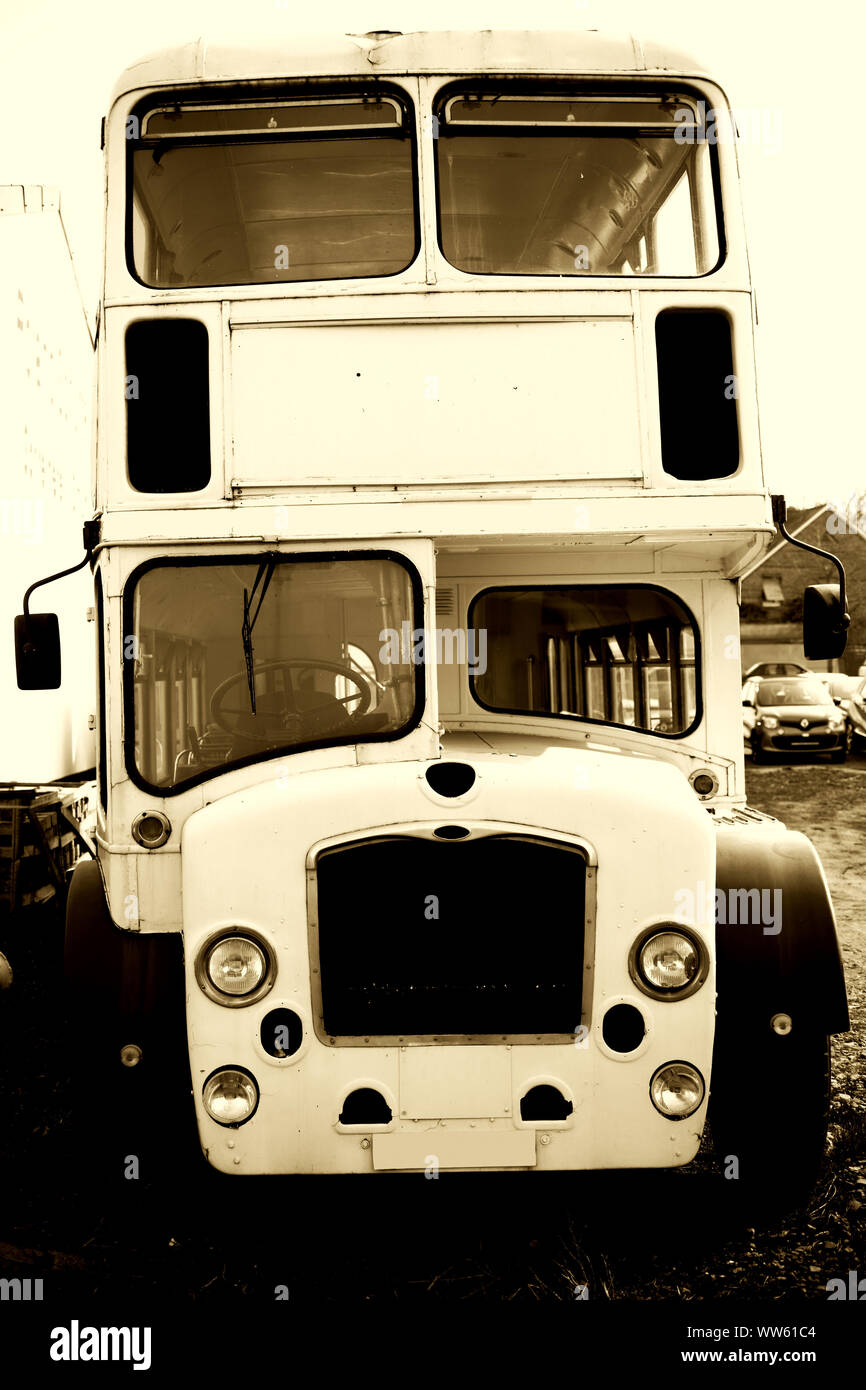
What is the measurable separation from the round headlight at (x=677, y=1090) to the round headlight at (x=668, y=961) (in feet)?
0.75

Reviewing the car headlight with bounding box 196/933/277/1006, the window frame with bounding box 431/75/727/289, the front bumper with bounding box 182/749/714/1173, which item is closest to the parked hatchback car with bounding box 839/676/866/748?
the window frame with bounding box 431/75/727/289

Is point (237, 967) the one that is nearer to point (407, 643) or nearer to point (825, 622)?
point (407, 643)

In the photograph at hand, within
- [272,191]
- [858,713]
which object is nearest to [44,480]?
[272,191]

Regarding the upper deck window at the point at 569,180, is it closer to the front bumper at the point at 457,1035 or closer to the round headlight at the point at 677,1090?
the front bumper at the point at 457,1035

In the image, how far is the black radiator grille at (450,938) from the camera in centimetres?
330

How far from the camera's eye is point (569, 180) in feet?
14.1

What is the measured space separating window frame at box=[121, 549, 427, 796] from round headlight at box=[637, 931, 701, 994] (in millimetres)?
1031

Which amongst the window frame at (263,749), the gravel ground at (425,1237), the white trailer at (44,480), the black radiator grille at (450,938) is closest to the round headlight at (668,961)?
the black radiator grille at (450,938)

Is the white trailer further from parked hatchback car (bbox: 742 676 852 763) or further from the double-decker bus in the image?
parked hatchback car (bbox: 742 676 852 763)

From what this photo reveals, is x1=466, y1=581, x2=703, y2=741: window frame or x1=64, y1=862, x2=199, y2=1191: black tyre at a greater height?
x1=466, y1=581, x2=703, y2=741: window frame

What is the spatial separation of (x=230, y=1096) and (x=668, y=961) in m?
1.32

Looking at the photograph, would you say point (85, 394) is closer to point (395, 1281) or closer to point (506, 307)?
point (506, 307)

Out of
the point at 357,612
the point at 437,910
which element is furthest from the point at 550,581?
the point at 437,910

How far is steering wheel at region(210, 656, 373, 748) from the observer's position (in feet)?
12.3
